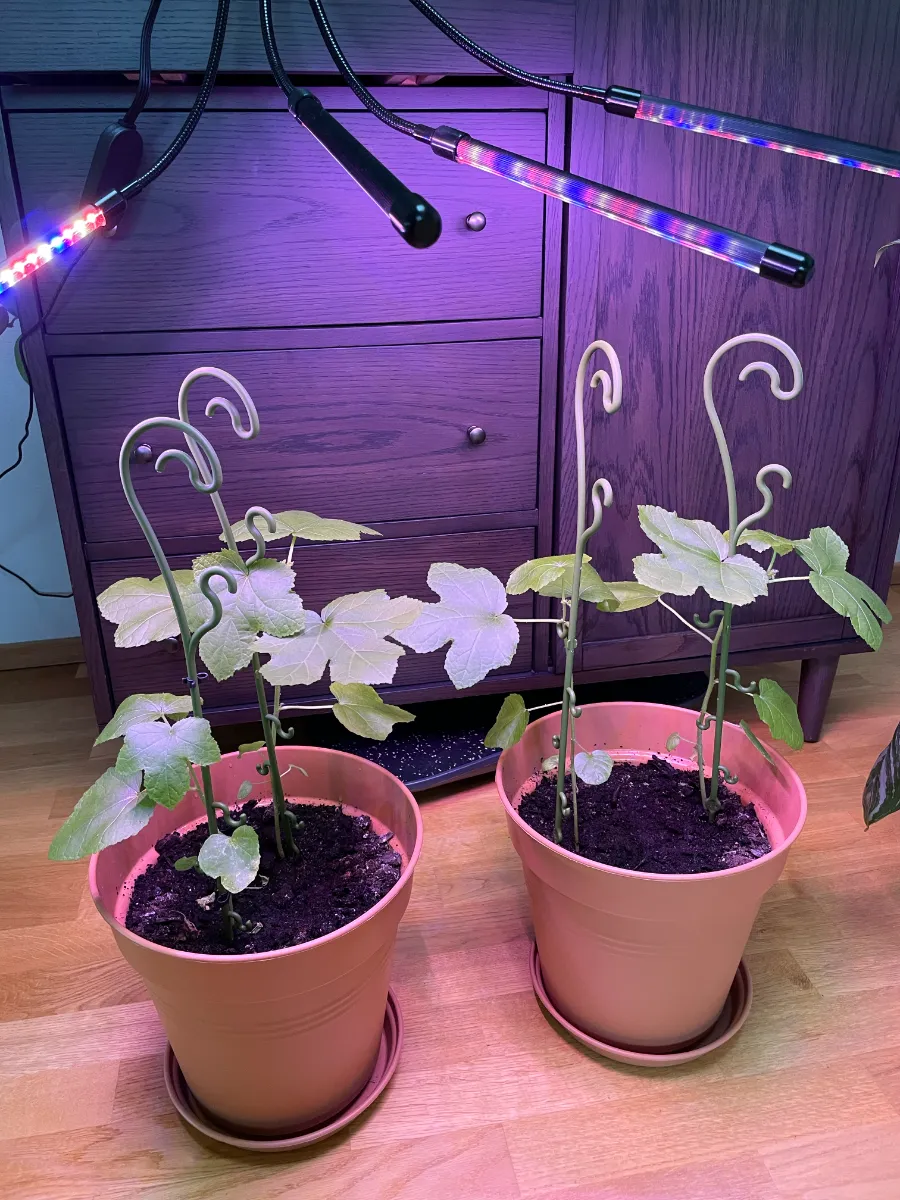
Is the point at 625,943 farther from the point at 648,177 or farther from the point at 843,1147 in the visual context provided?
the point at 648,177

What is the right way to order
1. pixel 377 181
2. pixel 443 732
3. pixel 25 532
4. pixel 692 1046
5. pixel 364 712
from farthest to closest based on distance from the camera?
pixel 25 532
pixel 443 732
pixel 692 1046
pixel 364 712
pixel 377 181

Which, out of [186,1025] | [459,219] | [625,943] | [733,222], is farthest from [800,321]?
[186,1025]

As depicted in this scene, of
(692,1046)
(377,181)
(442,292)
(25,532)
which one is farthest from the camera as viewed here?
(25,532)

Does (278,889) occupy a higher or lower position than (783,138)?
lower

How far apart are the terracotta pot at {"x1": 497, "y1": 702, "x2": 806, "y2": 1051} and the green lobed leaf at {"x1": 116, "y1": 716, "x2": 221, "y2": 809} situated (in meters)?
0.31

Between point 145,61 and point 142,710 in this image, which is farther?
point 145,61

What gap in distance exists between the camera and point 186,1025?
0.69 metres

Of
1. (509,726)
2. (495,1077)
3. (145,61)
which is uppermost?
(145,61)

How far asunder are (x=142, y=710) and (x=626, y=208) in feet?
1.58

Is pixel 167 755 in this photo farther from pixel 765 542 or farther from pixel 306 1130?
pixel 765 542

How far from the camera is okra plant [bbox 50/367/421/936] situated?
0.59m

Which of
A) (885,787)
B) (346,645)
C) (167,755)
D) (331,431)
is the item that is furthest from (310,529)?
(885,787)

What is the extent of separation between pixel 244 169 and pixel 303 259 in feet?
0.33

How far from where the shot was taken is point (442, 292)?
0.97 m
